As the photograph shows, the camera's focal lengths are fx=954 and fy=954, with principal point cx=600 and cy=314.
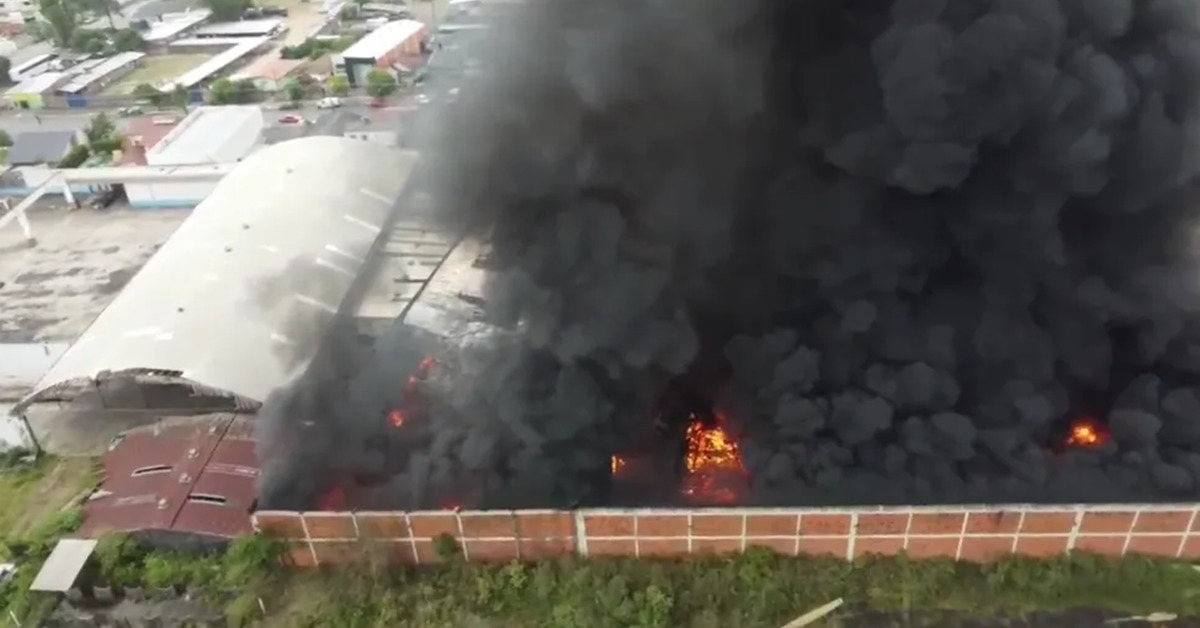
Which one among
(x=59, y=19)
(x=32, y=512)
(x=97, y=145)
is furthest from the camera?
(x=59, y=19)

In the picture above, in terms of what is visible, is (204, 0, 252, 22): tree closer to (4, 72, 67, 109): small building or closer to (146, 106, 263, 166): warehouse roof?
(4, 72, 67, 109): small building

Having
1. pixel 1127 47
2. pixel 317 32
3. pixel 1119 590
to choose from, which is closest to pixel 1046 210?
pixel 1127 47

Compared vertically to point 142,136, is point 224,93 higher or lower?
lower

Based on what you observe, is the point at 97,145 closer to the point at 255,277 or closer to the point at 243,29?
the point at 255,277

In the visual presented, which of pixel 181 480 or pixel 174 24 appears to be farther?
pixel 174 24

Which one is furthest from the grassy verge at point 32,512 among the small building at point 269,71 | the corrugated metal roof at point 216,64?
the corrugated metal roof at point 216,64

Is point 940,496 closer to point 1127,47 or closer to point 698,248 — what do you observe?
point 698,248

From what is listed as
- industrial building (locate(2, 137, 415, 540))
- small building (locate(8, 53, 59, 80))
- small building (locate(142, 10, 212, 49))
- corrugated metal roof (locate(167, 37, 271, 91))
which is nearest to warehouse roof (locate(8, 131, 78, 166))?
corrugated metal roof (locate(167, 37, 271, 91))

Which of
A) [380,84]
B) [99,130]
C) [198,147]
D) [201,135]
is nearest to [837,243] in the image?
[198,147]
